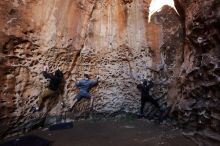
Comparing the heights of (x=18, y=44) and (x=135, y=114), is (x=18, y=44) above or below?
above

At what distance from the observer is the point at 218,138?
513 cm

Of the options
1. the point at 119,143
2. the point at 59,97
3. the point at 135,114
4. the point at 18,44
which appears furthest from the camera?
the point at 135,114

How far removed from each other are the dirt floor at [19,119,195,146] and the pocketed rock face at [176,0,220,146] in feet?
1.63

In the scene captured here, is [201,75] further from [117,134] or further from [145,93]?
[117,134]

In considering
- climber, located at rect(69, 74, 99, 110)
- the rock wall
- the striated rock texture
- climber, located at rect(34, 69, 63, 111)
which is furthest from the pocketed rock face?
climber, located at rect(34, 69, 63, 111)

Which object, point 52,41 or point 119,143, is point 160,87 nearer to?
point 119,143

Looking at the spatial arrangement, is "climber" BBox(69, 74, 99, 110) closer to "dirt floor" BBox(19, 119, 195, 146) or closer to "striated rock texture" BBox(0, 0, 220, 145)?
"striated rock texture" BBox(0, 0, 220, 145)

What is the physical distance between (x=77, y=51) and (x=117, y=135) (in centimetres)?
319

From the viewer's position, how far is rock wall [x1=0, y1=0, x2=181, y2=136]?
6.43 m

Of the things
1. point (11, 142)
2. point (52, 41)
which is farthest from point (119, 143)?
point (52, 41)

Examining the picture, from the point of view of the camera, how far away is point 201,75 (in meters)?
6.00

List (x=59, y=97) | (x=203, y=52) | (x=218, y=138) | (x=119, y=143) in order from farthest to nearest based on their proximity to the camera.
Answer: (x=59, y=97) → (x=203, y=52) → (x=119, y=143) → (x=218, y=138)

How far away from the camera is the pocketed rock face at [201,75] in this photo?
5.45 metres

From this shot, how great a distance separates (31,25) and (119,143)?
4010 millimetres
